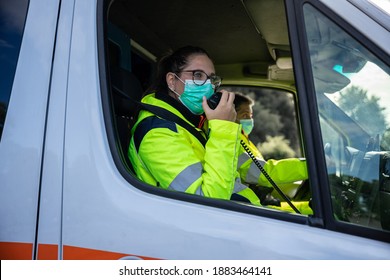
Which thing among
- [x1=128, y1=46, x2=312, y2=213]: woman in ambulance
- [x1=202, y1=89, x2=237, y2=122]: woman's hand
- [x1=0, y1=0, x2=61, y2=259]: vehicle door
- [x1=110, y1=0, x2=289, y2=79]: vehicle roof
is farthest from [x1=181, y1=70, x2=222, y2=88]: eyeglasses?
[x1=0, y1=0, x2=61, y2=259]: vehicle door

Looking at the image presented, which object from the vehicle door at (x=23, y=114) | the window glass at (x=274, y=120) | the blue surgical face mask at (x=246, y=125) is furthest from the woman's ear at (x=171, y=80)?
the window glass at (x=274, y=120)

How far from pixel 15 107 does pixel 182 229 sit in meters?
0.76

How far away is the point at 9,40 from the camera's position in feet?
5.83

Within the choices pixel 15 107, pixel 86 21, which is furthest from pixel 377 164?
pixel 15 107

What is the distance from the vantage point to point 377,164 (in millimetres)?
1530

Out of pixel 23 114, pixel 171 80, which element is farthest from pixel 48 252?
pixel 171 80

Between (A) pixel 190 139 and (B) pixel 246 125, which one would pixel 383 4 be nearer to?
(A) pixel 190 139

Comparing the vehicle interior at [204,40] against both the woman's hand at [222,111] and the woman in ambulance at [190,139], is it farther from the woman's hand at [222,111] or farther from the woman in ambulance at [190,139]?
the woman's hand at [222,111]

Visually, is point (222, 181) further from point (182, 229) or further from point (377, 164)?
point (377, 164)

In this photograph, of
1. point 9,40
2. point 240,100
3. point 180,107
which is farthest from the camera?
point 240,100

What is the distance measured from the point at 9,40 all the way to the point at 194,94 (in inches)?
32.5

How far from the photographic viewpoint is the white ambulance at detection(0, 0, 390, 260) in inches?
57.0

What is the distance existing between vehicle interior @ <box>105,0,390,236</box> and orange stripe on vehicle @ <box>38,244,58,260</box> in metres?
0.40

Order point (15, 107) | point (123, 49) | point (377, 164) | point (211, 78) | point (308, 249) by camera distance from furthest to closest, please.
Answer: point (123, 49), point (211, 78), point (15, 107), point (377, 164), point (308, 249)
